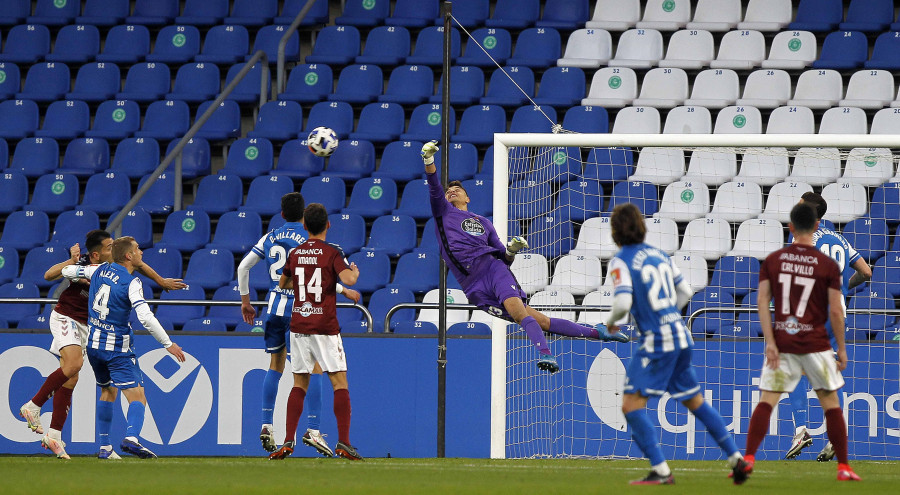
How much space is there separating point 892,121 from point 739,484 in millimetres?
8994

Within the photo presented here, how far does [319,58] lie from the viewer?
15875 millimetres

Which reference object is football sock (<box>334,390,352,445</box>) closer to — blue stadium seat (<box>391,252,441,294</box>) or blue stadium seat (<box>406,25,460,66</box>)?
blue stadium seat (<box>391,252,441,294</box>)

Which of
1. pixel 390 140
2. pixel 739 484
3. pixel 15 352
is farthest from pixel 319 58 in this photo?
pixel 739 484

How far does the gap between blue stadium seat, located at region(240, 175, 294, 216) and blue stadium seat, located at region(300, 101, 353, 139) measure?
0.96 meters

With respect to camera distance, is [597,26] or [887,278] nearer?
[887,278]

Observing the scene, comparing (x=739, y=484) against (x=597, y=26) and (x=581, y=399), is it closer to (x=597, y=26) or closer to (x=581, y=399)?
(x=581, y=399)

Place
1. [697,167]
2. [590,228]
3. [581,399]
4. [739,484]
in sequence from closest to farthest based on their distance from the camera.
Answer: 1. [739,484]
2. [581,399]
3. [590,228]
4. [697,167]

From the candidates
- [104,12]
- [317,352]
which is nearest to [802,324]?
[317,352]

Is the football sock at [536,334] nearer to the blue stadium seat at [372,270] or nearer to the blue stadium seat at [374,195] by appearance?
the blue stadium seat at [372,270]

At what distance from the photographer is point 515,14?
53.4ft

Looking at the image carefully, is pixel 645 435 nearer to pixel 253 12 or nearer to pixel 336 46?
pixel 336 46

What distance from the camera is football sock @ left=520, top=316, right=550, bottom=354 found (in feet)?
28.8

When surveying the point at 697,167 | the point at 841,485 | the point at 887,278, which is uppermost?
the point at 697,167

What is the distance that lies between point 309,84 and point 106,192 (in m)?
3.08
